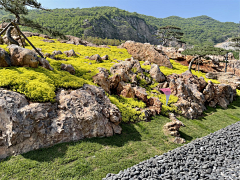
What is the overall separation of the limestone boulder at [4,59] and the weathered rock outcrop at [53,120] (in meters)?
2.84

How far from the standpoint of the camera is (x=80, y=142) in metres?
6.79

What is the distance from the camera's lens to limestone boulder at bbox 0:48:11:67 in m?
7.62

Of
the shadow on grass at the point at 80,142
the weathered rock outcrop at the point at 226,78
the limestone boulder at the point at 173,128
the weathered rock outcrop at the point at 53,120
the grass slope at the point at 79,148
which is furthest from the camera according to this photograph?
the weathered rock outcrop at the point at 226,78

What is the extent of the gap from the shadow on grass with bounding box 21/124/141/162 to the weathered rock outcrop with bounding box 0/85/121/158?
22 cm

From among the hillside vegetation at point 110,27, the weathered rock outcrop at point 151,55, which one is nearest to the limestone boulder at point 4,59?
the weathered rock outcrop at point 151,55

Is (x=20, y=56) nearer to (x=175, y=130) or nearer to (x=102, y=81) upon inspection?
(x=102, y=81)

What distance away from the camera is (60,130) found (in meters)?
6.40

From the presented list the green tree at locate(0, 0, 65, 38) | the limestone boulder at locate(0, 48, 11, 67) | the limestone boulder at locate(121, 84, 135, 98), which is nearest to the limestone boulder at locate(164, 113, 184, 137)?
the limestone boulder at locate(121, 84, 135, 98)

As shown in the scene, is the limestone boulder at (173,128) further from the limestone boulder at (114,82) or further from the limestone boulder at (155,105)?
the limestone boulder at (114,82)

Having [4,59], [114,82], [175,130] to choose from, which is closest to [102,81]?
[114,82]

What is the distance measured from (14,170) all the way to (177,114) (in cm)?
1144

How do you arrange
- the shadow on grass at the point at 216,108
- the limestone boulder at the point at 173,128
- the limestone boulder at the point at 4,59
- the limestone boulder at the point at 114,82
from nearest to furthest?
1. the limestone boulder at the point at 4,59
2. the limestone boulder at the point at 173,128
3. the limestone boulder at the point at 114,82
4. the shadow on grass at the point at 216,108

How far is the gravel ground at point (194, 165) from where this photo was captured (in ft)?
16.9

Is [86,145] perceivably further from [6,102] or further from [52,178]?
[6,102]
